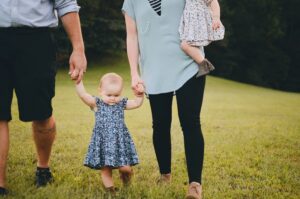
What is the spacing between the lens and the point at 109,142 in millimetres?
4031

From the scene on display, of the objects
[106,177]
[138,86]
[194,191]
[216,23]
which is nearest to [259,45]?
[216,23]

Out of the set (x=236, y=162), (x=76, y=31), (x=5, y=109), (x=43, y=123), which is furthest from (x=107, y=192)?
(x=236, y=162)

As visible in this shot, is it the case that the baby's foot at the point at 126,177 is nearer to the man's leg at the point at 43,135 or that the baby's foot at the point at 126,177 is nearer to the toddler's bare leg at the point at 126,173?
the toddler's bare leg at the point at 126,173

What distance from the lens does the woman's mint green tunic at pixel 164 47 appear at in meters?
3.89

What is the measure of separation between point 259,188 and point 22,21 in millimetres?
2736

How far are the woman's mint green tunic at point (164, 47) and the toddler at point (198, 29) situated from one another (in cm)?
6

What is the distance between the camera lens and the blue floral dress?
13.2 ft

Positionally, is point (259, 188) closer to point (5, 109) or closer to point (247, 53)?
point (5, 109)

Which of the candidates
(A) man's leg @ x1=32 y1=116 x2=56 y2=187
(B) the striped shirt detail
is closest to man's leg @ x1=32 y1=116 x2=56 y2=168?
(A) man's leg @ x1=32 y1=116 x2=56 y2=187

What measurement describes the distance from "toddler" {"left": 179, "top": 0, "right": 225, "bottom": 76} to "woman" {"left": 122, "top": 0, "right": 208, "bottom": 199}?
56mm

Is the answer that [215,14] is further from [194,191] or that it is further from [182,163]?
[182,163]

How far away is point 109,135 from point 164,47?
92 cm

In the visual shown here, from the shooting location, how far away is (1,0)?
140 inches

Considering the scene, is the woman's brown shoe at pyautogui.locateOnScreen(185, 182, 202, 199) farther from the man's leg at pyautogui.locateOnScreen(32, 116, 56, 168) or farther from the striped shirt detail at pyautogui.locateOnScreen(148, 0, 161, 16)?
the striped shirt detail at pyautogui.locateOnScreen(148, 0, 161, 16)
